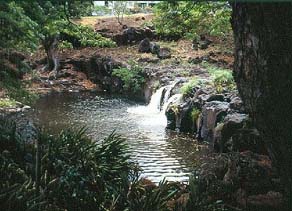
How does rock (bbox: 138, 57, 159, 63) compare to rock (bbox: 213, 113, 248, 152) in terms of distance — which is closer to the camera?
rock (bbox: 213, 113, 248, 152)

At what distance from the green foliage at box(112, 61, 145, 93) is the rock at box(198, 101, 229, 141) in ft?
25.5

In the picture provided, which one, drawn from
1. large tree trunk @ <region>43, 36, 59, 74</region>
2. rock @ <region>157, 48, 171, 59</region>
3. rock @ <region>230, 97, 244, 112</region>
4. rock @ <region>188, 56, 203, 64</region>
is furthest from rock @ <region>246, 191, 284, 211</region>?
large tree trunk @ <region>43, 36, 59, 74</region>

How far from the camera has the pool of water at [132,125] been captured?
9.30 metres

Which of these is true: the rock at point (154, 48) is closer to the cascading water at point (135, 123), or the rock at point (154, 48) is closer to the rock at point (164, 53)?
the rock at point (164, 53)

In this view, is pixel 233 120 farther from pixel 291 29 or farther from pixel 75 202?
pixel 291 29

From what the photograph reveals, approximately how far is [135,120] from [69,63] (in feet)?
36.1

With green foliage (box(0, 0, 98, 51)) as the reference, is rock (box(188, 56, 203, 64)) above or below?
below

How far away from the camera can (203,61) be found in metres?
20.5

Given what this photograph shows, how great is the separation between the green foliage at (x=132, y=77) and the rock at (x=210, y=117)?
7.77 meters

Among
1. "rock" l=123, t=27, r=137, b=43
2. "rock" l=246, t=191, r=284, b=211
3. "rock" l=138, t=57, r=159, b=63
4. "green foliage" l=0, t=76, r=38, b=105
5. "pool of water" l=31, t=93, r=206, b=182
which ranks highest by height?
"rock" l=123, t=27, r=137, b=43

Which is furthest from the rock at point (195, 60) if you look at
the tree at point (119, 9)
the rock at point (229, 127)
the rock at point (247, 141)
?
the rock at point (247, 141)

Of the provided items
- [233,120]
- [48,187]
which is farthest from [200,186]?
[233,120]

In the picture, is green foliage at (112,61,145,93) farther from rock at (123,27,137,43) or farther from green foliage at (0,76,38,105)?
green foliage at (0,76,38,105)

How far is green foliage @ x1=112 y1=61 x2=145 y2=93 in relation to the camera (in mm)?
19594
